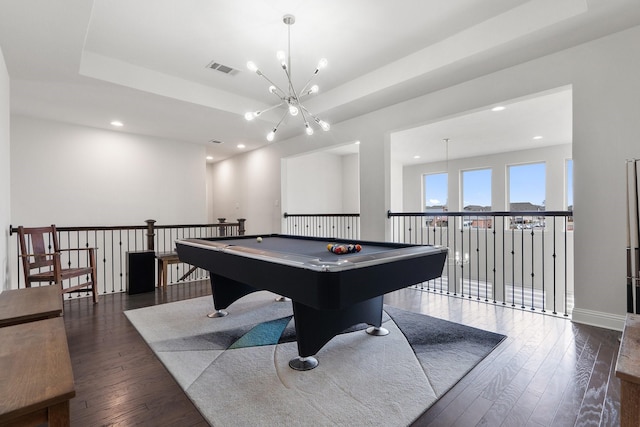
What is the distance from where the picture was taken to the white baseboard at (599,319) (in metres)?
2.79

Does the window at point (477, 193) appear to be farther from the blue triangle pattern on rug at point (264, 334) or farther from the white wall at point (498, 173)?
the blue triangle pattern on rug at point (264, 334)

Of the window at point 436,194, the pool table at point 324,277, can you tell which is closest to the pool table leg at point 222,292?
the pool table at point 324,277

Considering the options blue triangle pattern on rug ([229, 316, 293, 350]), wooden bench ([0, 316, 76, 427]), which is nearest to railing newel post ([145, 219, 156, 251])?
blue triangle pattern on rug ([229, 316, 293, 350])

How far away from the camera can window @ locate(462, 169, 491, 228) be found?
8.66 m

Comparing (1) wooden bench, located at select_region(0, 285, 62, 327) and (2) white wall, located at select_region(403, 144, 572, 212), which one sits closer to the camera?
(1) wooden bench, located at select_region(0, 285, 62, 327)

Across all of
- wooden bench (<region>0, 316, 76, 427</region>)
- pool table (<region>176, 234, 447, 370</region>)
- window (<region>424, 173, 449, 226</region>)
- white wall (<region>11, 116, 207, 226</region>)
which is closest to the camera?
wooden bench (<region>0, 316, 76, 427</region>)

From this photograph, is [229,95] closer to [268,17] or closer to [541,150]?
[268,17]

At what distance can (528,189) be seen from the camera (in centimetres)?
800

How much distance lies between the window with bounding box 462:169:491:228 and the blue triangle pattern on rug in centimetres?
708

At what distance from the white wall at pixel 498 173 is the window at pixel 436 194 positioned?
177mm

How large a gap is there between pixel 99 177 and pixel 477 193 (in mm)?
9052

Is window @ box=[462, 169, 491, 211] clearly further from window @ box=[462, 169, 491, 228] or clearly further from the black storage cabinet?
the black storage cabinet

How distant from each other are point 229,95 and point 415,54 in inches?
107

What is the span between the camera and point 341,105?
4.53 m
